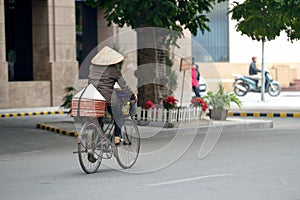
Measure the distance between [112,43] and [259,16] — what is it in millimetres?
9259

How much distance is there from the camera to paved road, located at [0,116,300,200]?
11.2 metres

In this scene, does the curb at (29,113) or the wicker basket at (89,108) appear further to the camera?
the curb at (29,113)

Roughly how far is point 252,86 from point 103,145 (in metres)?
26.5

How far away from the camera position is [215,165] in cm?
1402

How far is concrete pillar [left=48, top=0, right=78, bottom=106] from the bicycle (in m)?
16.7

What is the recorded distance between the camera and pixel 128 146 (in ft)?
45.7

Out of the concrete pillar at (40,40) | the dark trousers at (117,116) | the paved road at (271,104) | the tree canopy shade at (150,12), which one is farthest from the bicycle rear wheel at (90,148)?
the concrete pillar at (40,40)

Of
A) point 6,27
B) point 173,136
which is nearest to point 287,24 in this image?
point 173,136

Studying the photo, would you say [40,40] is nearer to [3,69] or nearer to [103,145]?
[3,69]

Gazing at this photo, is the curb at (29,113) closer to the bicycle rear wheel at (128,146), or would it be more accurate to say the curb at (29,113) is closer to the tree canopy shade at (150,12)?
the tree canopy shade at (150,12)

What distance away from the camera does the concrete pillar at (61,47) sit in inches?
1203

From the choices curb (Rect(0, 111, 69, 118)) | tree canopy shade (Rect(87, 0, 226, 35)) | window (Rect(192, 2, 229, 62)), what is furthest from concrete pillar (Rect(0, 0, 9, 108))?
window (Rect(192, 2, 229, 62))

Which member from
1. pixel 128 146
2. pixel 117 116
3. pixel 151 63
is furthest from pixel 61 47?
pixel 117 116

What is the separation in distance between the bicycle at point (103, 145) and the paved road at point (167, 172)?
179 mm
